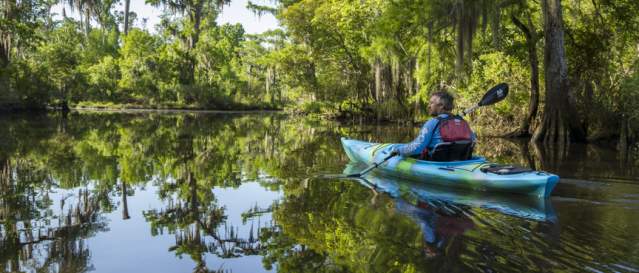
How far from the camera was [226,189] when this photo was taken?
20.8 feet

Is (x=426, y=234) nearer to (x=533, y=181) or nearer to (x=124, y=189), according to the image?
(x=533, y=181)

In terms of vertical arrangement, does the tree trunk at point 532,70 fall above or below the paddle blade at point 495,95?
above

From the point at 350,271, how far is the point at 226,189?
330cm

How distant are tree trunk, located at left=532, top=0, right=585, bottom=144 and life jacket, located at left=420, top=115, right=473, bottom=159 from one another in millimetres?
6981

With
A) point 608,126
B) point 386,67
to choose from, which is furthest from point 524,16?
point 386,67

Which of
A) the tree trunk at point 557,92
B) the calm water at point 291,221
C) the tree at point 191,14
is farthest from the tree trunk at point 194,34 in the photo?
the calm water at point 291,221

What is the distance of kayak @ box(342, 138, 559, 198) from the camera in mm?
5781

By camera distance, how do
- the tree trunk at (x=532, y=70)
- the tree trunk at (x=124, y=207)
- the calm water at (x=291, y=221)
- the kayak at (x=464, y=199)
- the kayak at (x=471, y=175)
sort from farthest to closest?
1. the tree trunk at (x=532, y=70)
2. the kayak at (x=471, y=175)
3. the kayak at (x=464, y=199)
4. the tree trunk at (x=124, y=207)
5. the calm water at (x=291, y=221)

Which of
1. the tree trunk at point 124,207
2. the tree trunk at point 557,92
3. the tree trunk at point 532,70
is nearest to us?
the tree trunk at point 124,207

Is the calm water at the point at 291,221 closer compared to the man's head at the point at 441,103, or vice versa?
the calm water at the point at 291,221

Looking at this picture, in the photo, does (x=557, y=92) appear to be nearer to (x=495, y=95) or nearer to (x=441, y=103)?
(x=495, y=95)

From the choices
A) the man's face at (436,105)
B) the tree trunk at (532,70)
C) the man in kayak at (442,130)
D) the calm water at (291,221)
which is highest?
the tree trunk at (532,70)

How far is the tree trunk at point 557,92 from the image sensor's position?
12.5m

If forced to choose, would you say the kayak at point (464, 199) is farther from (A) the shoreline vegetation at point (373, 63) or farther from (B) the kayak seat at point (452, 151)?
(A) the shoreline vegetation at point (373, 63)
